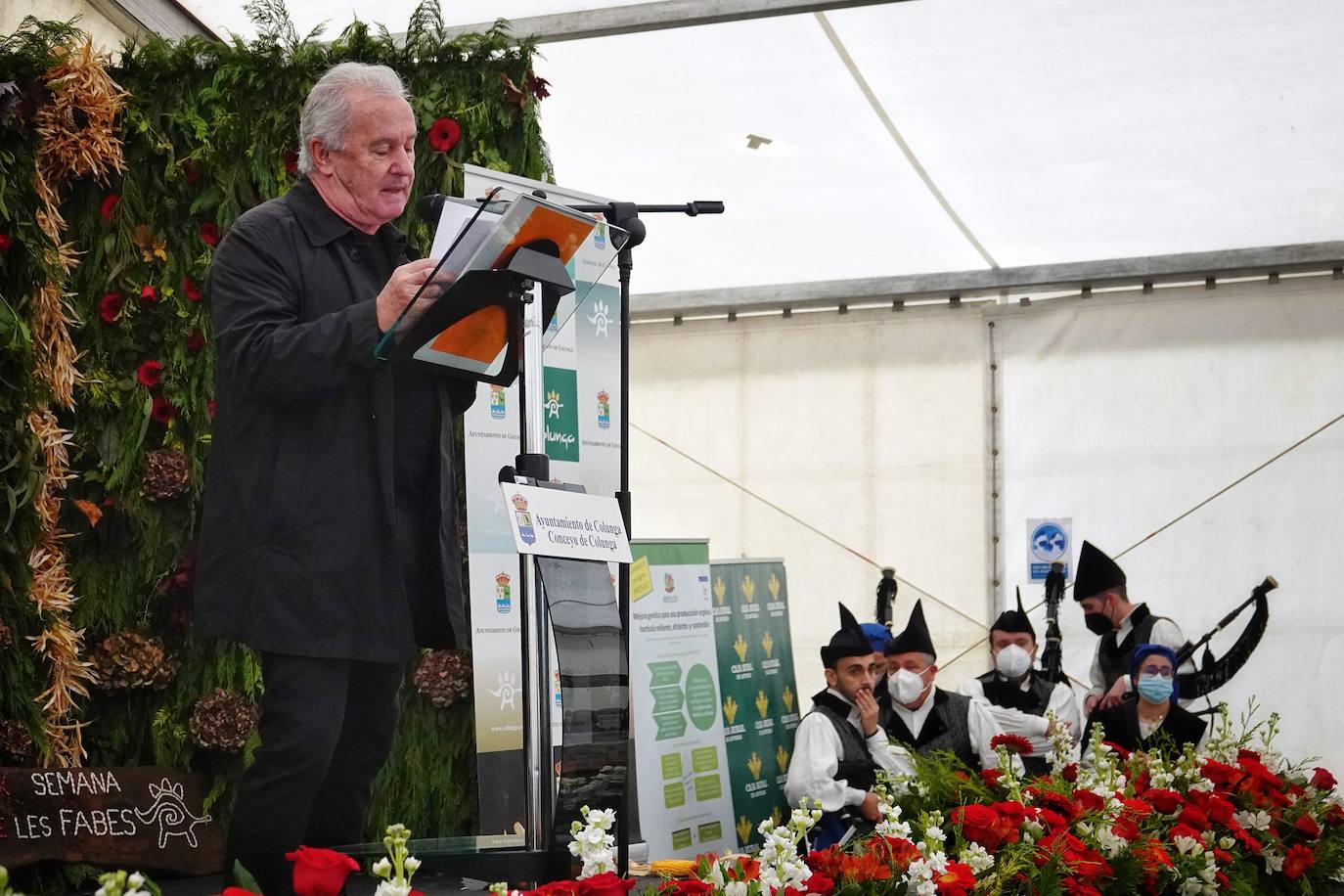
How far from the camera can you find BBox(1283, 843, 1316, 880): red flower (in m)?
3.21

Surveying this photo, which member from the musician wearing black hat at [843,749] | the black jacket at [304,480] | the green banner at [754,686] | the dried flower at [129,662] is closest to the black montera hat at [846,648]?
the musician wearing black hat at [843,749]

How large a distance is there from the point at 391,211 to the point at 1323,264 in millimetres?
4896

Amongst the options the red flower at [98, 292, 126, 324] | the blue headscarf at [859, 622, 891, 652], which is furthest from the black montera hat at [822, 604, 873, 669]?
the red flower at [98, 292, 126, 324]

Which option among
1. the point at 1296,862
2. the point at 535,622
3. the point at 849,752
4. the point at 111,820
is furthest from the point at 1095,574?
the point at 535,622

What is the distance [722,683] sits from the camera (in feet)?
15.1

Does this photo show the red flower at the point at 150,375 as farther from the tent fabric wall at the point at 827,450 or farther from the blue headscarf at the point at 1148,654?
the tent fabric wall at the point at 827,450

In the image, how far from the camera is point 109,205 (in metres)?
3.86

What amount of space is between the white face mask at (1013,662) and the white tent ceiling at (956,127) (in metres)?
1.97

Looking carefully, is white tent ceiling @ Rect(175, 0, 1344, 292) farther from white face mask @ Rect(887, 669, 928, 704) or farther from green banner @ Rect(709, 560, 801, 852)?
white face mask @ Rect(887, 669, 928, 704)

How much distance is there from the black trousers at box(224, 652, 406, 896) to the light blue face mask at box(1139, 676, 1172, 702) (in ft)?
10.2

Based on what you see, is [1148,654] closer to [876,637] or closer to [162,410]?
[876,637]

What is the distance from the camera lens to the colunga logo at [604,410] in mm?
4062

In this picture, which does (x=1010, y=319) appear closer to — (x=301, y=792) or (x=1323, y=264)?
(x=1323, y=264)

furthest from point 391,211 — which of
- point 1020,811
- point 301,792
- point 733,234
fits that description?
point 733,234
